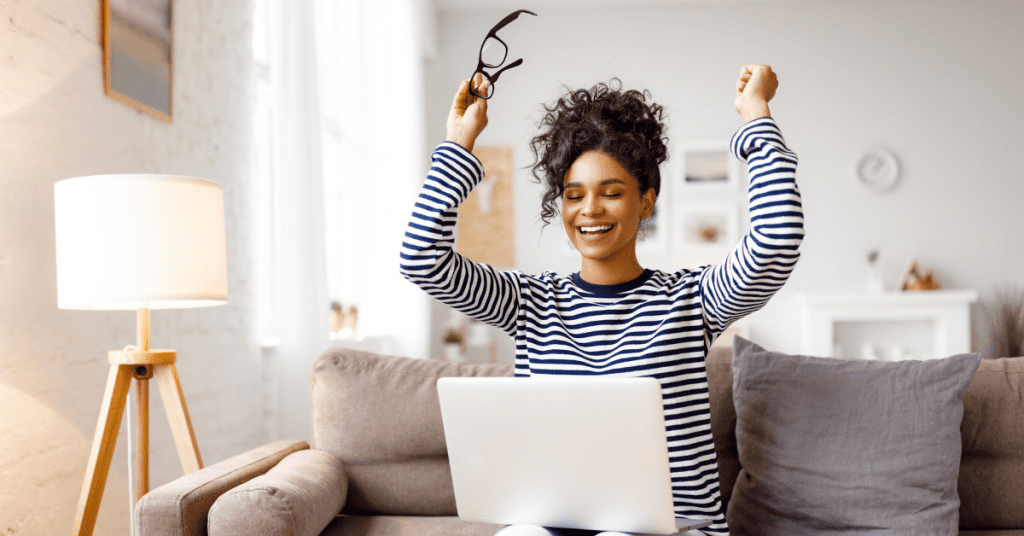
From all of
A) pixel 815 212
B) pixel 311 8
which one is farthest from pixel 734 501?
pixel 815 212

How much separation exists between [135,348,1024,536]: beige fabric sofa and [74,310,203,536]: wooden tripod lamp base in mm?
167

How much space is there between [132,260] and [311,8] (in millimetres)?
1870

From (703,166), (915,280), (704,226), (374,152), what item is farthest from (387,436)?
(915,280)

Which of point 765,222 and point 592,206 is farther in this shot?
point 592,206

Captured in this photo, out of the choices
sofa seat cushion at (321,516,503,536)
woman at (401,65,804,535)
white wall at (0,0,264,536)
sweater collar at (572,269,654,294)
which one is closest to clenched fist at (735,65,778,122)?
woman at (401,65,804,535)

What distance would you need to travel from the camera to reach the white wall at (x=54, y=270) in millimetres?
1548

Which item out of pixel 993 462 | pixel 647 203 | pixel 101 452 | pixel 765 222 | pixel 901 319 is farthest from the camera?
pixel 901 319

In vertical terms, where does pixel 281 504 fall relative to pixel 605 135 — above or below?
below

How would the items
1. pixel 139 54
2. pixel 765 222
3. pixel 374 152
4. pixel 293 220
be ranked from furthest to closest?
pixel 374 152
pixel 293 220
pixel 139 54
pixel 765 222

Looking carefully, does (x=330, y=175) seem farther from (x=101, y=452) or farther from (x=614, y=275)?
(x=614, y=275)

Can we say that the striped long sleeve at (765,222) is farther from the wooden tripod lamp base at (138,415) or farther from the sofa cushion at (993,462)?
the wooden tripod lamp base at (138,415)

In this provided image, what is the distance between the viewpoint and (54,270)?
65.8 inches

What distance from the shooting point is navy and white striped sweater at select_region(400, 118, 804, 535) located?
110 centimetres

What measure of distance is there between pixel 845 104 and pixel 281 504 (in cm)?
527
